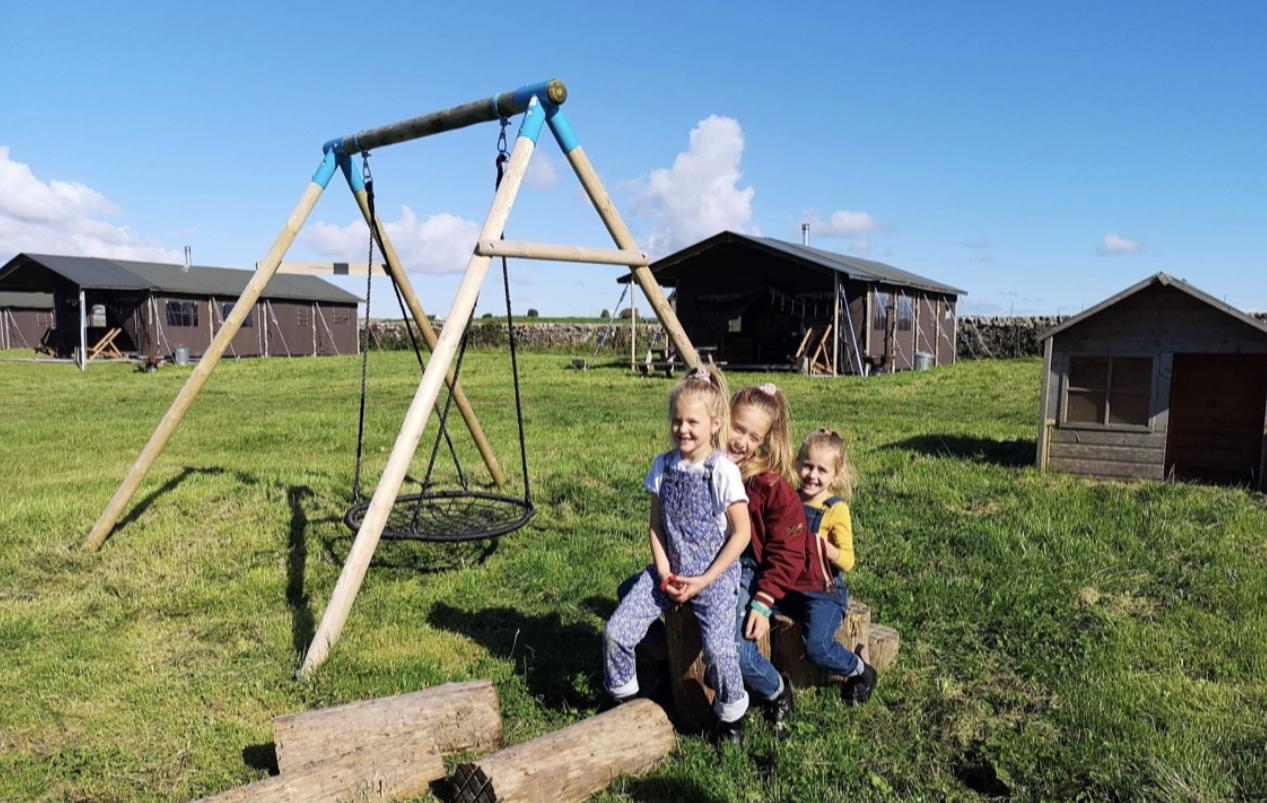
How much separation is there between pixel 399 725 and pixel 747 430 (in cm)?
185

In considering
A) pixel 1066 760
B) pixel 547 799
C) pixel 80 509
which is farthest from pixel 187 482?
pixel 1066 760

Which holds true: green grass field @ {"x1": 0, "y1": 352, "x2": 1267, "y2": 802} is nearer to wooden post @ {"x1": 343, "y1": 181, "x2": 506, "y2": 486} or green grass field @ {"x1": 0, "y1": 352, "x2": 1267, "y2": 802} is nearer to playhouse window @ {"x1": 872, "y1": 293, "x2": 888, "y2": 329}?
wooden post @ {"x1": 343, "y1": 181, "x2": 506, "y2": 486}

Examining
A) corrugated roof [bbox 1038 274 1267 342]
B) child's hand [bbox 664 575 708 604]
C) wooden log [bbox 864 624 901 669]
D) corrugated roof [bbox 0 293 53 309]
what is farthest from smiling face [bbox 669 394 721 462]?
corrugated roof [bbox 0 293 53 309]

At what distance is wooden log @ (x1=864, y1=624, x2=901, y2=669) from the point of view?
4027 millimetres

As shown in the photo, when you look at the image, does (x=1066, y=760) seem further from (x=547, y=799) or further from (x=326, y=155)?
(x=326, y=155)

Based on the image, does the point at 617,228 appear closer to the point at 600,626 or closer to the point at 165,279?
the point at 600,626

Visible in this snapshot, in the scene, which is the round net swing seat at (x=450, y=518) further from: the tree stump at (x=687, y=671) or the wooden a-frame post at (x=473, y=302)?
the tree stump at (x=687, y=671)

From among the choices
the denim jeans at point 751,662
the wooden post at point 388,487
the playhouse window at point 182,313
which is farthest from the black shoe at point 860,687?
the playhouse window at point 182,313

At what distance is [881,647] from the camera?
4.04m

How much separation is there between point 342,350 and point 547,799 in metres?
36.6

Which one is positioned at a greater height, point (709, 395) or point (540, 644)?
point (709, 395)

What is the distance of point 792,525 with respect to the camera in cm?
359

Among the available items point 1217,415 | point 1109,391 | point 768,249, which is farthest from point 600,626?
point 768,249

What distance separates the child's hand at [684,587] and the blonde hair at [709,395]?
1.85 feet
